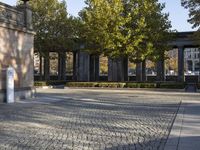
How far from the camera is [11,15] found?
21844 millimetres

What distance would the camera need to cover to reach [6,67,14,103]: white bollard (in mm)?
20434

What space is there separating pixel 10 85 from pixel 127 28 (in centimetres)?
1746

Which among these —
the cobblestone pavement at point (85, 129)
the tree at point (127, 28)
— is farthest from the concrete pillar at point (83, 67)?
the cobblestone pavement at point (85, 129)

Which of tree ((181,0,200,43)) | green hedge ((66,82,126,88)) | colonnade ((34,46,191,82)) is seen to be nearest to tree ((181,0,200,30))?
tree ((181,0,200,43))

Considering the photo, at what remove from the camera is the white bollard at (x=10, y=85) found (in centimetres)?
2043

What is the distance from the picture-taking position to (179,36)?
159 feet

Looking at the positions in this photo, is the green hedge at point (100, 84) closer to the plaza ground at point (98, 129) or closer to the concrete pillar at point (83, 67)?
the concrete pillar at point (83, 67)

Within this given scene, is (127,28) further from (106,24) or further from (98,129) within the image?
(98,129)

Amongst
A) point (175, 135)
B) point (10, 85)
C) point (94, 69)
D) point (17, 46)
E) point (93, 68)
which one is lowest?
point (175, 135)

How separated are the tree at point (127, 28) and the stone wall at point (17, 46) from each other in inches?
492

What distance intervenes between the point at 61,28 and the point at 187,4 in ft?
49.7

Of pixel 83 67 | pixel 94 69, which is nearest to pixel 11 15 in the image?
pixel 83 67

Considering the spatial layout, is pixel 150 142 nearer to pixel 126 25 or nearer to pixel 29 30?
pixel 29 30

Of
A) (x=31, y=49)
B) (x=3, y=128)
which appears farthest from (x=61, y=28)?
(x=3, y=128)
